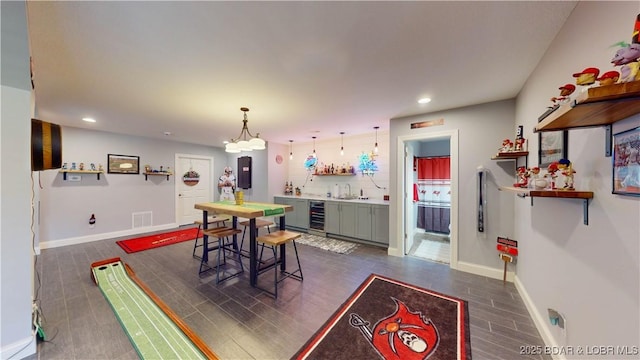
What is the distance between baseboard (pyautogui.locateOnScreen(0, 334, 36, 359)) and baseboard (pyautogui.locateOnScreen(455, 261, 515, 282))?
4.56 meters

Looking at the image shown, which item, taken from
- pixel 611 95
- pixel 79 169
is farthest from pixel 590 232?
pixel 79 169

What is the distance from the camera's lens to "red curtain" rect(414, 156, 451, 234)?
5105mm

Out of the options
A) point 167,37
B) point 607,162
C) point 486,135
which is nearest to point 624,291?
point 607,162

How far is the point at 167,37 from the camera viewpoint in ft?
5.36

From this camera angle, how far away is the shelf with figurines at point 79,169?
4.38 meters

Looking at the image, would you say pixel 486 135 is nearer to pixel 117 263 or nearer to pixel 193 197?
pixel 117 263

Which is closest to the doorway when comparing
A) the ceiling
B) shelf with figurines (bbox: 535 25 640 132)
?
the ceiling

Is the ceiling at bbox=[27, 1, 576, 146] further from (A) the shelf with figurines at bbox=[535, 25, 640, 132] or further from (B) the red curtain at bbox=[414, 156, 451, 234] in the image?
(B) the red curtain at bbox=[414, 156, 451, 234]

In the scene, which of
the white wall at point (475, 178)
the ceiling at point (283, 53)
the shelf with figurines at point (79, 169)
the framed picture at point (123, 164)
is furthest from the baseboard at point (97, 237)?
the white wall at point (475, 178)

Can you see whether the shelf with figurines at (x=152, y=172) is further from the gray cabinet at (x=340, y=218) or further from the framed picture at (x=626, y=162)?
the framed picture at (x=626, y=162)

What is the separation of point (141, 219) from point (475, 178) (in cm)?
707

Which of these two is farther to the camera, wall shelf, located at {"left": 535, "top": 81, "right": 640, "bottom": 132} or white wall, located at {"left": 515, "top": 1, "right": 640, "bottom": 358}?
white wall, located at {"left": 515, "top": 1, "right": 640, "bottom": 358}

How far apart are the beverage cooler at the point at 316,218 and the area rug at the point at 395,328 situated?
8.59 ft

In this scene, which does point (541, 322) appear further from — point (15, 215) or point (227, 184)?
point (227, 184)
